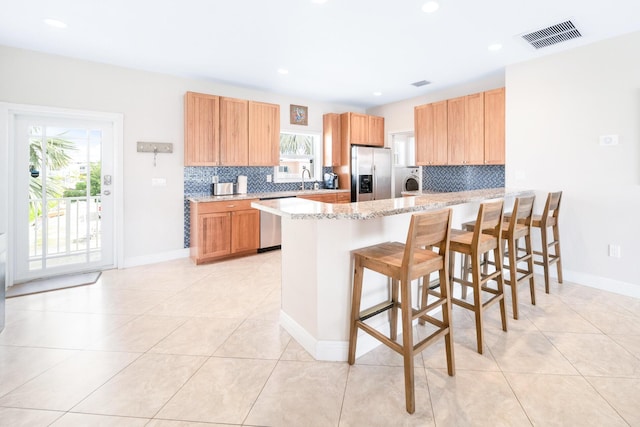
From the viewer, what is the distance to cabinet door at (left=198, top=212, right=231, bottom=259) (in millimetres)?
4316

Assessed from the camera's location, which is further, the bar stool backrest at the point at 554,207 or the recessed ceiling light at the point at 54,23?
the bar stool backrest at the point at 554,207

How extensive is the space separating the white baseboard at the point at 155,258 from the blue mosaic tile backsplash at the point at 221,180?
0.13m

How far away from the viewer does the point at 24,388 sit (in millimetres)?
1826

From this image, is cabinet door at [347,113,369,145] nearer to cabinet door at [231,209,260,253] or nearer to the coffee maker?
the coffee maker

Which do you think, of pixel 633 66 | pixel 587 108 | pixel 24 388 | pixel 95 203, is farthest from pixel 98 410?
pixel 633 66

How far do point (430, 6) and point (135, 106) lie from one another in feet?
12.1

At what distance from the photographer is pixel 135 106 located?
13.9 ft

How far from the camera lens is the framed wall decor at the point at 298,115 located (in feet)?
18.6

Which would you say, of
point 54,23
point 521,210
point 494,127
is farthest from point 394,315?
point 54,23

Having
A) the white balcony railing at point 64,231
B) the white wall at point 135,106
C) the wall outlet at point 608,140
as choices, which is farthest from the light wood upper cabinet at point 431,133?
the white balcony railing at point 64,231

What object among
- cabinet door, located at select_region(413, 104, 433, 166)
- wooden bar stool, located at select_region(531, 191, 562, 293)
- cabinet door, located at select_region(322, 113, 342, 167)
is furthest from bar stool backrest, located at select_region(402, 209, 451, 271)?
cabinet door, located at select_region(322, 113, 342, 167)

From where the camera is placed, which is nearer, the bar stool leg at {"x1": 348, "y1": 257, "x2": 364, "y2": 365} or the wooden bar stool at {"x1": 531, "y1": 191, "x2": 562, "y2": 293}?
the bar stool leg at {"x1": 348, "y1": 257, "x2": 364, "y2": 365}

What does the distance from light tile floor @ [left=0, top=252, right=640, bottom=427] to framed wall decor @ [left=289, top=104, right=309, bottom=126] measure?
11.9ft

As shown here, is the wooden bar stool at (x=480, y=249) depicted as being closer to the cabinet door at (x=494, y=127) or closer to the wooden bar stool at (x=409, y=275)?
the wooden bar stool at (x=409, y=275)
